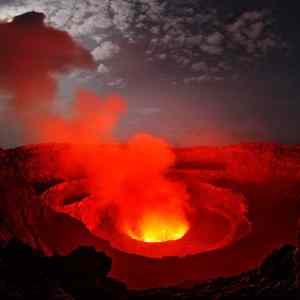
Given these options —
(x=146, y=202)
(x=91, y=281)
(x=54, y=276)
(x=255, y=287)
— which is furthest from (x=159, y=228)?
(x=255, y=287)

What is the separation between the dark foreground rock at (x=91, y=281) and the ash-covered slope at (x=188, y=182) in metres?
2.29

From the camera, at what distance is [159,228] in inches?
823

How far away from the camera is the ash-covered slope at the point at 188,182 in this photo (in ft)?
37.8

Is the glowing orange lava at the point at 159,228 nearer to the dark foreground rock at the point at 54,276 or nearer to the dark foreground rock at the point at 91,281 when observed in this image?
the dark foreground rock at the point at 54,276

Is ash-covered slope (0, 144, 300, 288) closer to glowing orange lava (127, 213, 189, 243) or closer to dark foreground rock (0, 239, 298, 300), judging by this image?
dark foreground rock (0, 239, 298, 300)

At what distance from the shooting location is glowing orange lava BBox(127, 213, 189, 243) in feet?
66.2

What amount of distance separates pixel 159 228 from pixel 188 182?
146 inches

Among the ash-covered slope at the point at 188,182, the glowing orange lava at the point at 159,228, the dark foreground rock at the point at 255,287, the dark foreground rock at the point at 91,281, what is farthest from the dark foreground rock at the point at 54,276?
the glowing orange lava at the point at 159,228

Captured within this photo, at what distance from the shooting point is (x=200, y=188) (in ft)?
71.8

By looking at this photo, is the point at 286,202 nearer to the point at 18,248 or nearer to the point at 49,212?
the point at 49,212

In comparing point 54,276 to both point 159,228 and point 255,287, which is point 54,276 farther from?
point 159,228

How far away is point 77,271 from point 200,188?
599 inches

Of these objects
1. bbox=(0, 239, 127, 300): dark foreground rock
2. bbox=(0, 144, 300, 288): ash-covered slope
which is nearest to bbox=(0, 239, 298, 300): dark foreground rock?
bbox=(0, 239, 127, 300): dark foreground rock

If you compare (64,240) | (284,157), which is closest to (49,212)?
(64,240)
